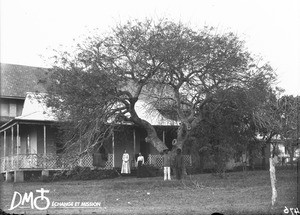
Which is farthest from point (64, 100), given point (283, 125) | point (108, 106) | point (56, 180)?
point (283, 125)

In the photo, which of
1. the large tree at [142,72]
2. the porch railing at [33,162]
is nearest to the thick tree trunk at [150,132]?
the large tree at [142,72]

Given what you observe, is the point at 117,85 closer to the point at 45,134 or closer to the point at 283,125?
the point at 45,134

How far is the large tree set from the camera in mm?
22969

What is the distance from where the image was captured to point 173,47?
2284 cm

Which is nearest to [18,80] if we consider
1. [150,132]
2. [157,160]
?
[157,160]

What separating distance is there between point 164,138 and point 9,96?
1042cm

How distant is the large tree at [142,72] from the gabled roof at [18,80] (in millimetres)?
11428

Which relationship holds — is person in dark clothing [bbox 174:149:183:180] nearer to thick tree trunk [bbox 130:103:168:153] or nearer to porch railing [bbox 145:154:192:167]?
thick tree trunk [bbox 130:103:168:153]

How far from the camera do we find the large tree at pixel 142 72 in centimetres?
2297

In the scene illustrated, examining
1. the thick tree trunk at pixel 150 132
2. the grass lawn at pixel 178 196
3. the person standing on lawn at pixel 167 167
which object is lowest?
the grass lawn at pixel 178 196

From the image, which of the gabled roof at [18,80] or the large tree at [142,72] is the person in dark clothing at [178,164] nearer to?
the large tree at [142,72]

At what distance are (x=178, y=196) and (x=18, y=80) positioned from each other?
67.1 feet

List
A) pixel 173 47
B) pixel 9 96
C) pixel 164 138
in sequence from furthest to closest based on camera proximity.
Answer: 1. pixel 9 96
2. pixel 164 138
3. pixel 173 47

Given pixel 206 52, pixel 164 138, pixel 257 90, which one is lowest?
pixel 164 138
